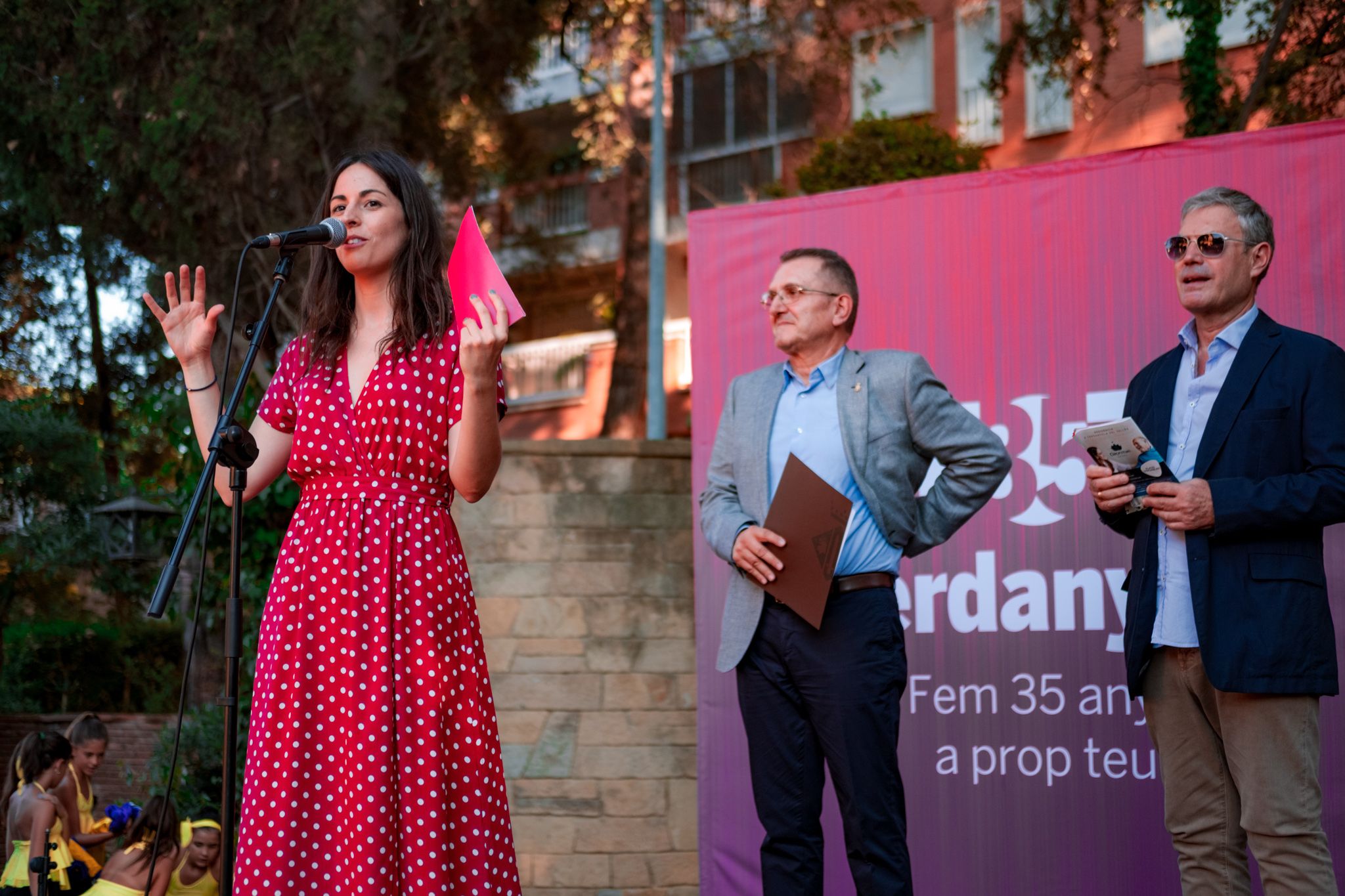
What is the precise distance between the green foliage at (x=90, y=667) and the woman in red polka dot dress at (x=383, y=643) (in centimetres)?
982

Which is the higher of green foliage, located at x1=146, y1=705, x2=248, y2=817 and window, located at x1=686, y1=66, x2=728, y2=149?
window, located at x1=686, y1=66, x2=728, y2=149

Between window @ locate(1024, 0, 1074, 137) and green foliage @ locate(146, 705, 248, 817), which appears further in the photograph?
window @ locate(1024, 0, 1074, 137)

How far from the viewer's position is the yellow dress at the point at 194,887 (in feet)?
17.6

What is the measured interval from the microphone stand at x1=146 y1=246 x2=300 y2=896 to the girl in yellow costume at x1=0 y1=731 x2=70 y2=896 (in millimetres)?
3274

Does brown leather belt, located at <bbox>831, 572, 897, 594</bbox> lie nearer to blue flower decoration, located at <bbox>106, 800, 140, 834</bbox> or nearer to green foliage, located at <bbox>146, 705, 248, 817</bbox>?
blue flower decoration, located at <bbox>106, 800, 140, 834</bbox>

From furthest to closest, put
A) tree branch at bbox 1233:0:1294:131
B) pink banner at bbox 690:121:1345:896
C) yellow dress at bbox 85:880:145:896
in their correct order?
tree branch at bbox 1233:0:1294:131, yellow dress at bbox 85:880:145:896, pink banner at bbox 690:121:1345:896

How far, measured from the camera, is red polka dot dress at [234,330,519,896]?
271cm

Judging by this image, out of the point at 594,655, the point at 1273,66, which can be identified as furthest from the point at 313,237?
the point at 1273,66

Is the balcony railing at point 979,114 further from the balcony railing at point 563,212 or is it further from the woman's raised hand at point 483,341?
the woman's raised hand at point 483,341

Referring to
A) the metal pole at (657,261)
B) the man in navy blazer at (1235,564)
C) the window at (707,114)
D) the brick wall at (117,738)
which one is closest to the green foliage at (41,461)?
the brick wall at (117,738)

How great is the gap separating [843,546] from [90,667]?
11327 mm

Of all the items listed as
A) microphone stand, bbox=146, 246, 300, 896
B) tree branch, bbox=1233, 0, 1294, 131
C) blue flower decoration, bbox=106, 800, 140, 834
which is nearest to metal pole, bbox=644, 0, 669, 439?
tree branch, bbox=1233, 0, 1294, 131

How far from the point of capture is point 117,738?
11.4 metres

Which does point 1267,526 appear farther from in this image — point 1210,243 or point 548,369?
point 548,369
